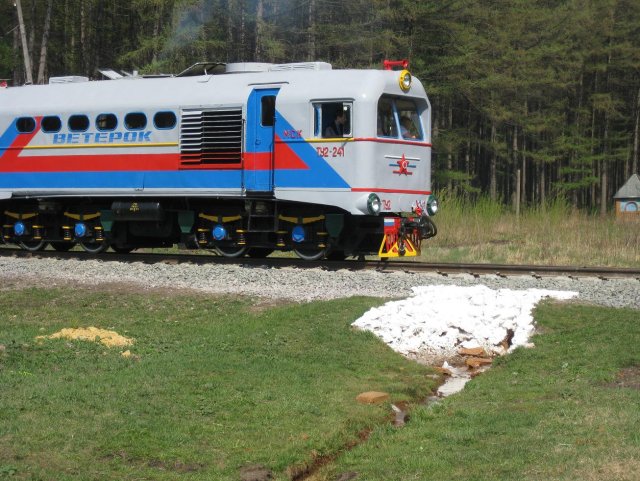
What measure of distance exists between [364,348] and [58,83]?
41.1 ft

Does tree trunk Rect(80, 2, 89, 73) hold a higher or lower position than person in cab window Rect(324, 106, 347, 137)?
higher

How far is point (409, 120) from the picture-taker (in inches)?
706

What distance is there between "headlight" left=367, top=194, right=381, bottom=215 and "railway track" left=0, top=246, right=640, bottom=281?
3.41 feet

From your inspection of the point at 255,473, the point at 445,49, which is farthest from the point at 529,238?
the point at 445,49

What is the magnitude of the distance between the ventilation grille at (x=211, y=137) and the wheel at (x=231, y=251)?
1814 mm

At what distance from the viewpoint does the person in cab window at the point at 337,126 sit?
17.0m

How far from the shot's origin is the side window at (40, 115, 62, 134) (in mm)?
19922

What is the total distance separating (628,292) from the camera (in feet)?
44.3

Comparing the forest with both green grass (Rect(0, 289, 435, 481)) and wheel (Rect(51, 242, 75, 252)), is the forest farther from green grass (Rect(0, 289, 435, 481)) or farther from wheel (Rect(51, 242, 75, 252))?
green grass (Rect(0, 289, 435, 481))

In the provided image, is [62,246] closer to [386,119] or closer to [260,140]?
[260,140]

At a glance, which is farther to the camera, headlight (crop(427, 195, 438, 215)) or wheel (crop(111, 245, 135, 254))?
wheel (crop(111, 245, 135, 254))

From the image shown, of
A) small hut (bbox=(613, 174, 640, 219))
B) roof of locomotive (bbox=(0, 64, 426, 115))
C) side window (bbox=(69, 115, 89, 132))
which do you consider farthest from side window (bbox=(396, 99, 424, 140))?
small hut (bbox=(613, 174, 640, 219))

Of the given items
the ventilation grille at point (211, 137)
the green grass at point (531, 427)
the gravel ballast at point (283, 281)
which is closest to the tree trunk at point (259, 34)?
the ventilation grille at point (211, 137)

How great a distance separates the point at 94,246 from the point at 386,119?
7184mm
